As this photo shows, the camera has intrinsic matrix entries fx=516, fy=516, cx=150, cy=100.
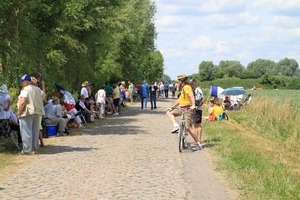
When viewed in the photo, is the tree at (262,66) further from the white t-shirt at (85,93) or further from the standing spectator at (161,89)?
the white t-shirt at (85,93)

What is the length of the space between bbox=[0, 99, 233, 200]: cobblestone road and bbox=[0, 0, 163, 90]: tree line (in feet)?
9.93

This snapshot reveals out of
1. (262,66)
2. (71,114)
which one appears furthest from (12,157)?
(262,66)

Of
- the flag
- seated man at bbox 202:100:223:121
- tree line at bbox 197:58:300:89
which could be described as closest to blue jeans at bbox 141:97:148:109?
the flag

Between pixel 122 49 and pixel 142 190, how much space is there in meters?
37.3

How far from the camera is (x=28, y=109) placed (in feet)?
39.7

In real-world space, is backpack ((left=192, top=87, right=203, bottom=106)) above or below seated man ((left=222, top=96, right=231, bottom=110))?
above

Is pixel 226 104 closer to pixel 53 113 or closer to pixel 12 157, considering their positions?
pixel 53 113

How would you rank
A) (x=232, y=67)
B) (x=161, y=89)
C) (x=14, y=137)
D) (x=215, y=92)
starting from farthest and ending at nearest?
(x=232, y=67)
(x=161, y=89)
(x=215, y=92)
(x=14, y=137)

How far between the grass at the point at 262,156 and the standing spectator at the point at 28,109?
174 inches

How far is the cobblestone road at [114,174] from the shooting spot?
7.96 m

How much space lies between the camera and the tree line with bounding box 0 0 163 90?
16.0 meters

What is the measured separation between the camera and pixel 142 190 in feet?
26.7

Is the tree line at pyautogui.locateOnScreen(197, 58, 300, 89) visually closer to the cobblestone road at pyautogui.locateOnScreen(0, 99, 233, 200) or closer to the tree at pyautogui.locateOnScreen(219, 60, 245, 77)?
the tree at pyautogui.locateOnScreen(219, 60, 245, 77)

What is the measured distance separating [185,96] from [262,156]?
2.45 metres
